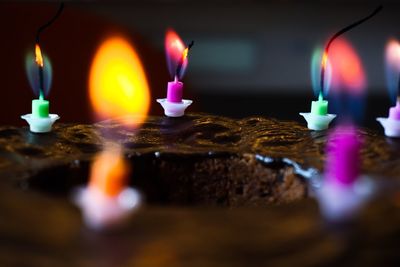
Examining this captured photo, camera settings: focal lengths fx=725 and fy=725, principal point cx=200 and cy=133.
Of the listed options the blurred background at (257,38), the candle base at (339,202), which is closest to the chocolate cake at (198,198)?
the candle base at (339,202)

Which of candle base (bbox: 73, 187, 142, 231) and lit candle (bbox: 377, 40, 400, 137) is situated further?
lit candle (bbox: 377, 40, 400, 137)

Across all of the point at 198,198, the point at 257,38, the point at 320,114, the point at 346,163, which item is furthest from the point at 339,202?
the point at 257,38

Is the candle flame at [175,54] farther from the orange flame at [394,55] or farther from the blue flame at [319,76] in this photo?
the orange flame at [394,55]

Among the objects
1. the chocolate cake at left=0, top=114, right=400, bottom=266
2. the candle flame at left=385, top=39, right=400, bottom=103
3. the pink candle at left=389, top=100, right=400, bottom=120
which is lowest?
the chocolate cake at left=0, top=114, right=400, bottom=266

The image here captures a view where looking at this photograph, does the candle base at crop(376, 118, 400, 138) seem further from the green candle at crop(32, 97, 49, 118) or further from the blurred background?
the blurred background

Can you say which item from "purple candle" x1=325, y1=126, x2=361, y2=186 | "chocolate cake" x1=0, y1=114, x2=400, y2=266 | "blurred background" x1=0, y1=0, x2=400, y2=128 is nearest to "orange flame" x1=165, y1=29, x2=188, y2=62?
"chocolate cake" x1=0, y1=114, x2=400, y2=266

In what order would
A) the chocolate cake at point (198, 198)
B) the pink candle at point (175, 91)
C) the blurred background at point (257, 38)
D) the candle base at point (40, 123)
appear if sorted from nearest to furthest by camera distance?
1. the chocolate cake at point (198, 198)
2. the candle base at point (40, 123)
3. the pink candle at point (175, 91)
4. the blurred background at point (257, 38)
